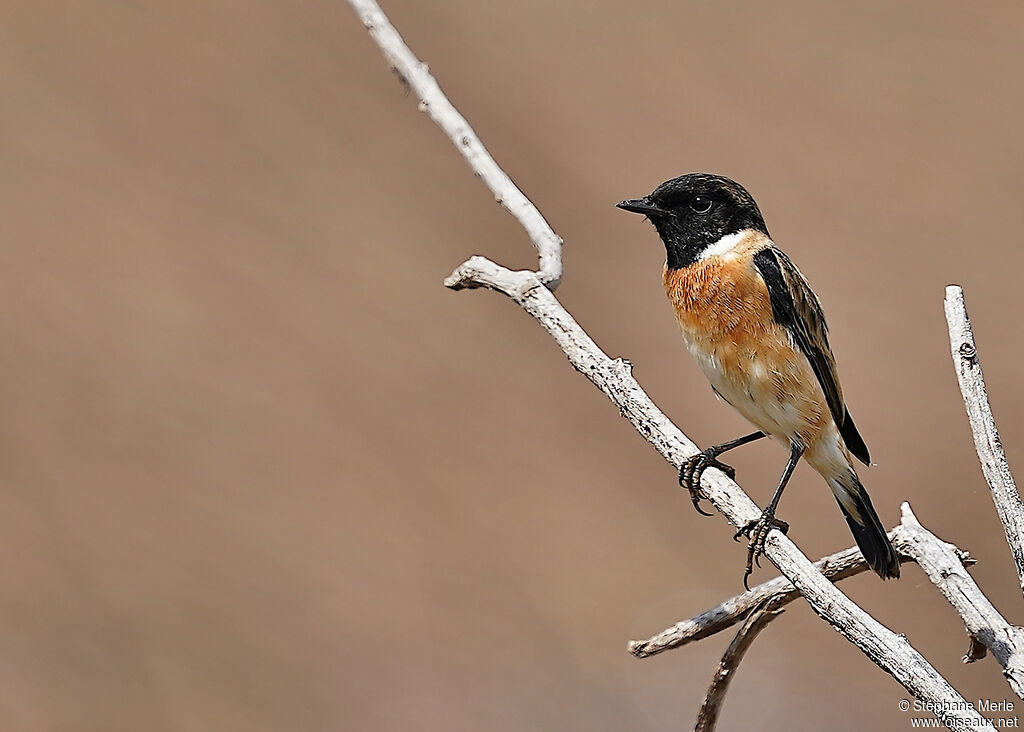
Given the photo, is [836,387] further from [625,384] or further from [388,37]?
[388,37]

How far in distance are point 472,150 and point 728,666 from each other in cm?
182

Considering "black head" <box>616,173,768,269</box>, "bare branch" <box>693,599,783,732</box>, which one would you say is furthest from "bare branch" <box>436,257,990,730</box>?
"black head" <box>616,173,768,269</box>

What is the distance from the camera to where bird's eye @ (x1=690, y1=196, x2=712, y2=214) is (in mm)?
4066

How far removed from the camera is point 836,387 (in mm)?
4148

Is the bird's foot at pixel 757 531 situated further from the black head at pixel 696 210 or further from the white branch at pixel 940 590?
the black head at pixel 696 210

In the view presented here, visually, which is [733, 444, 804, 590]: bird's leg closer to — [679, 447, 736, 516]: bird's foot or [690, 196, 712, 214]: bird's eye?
[679, 447, 736, 516]: bird's foot

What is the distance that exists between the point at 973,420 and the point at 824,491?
6.62 m

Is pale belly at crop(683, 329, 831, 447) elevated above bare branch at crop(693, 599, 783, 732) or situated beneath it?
elevated above

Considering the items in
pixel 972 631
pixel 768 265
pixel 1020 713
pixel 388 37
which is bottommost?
pixel 1020 713

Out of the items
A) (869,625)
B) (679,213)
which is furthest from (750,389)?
(869,625)

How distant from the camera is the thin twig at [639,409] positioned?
2.41 m

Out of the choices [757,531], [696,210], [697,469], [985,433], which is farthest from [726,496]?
[696,210]

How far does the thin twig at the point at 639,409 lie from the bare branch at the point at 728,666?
0.20 m

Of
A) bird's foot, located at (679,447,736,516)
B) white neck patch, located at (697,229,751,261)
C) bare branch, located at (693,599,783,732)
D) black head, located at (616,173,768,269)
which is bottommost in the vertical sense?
bare branch, located at (693,599,783,732)
